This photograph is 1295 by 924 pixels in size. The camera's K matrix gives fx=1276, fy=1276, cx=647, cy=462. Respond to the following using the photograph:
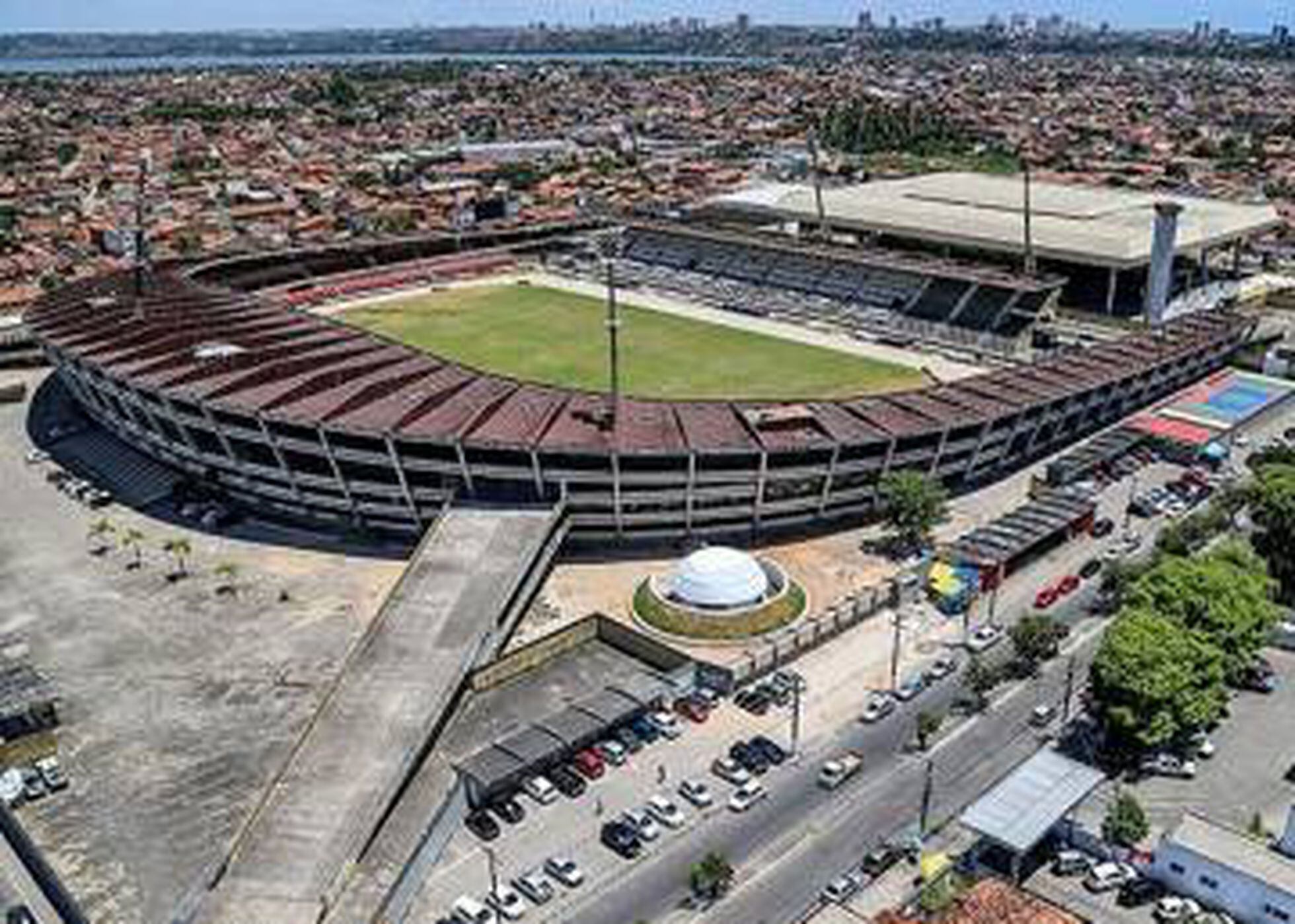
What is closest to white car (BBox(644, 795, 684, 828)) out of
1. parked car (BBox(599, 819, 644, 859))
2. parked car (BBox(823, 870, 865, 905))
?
parked car (BBox(599, 819, 644, 859))

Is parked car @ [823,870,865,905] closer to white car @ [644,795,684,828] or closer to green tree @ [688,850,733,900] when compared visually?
green tree @ [688,850,733,900]

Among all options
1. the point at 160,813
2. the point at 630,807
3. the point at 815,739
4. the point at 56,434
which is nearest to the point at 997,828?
the point at 815,739

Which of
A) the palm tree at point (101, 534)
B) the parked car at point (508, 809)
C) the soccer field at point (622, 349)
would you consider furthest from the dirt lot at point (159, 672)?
the soccer field at point (622, 349)

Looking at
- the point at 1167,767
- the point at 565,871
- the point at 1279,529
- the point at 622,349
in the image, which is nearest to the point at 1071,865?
the point at 1167,767

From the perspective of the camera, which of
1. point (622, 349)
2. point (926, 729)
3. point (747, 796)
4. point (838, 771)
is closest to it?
point (747, 796)

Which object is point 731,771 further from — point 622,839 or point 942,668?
point 942,668

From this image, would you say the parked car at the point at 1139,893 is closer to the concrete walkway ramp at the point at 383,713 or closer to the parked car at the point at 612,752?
the parked car at the point at 612,752
